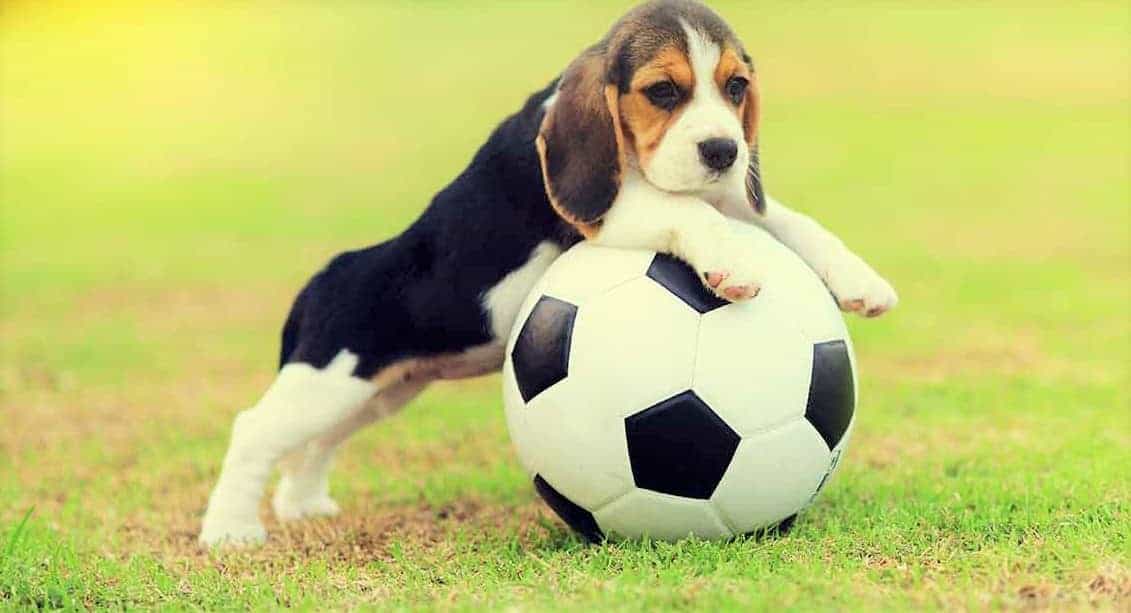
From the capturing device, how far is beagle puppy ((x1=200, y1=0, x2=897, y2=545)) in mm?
4500

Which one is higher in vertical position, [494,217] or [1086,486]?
[494,217]

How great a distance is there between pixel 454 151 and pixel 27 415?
1228 centimetres

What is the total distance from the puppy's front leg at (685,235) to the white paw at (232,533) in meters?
1.78

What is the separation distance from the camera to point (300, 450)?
5801 mm

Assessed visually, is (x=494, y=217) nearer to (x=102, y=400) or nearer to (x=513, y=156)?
(x=513, y=156)

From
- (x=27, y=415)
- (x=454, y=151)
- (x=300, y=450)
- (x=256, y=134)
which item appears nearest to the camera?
(x=300, y=450)

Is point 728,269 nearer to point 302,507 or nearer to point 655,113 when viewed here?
point 655,113

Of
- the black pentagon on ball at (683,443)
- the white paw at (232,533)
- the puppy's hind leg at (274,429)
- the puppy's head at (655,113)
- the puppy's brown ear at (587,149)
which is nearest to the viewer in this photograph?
the black pentagon on ball at (683,443)

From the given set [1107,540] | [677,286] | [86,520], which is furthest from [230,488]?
[1107,540]

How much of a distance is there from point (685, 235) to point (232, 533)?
2144 millimetres

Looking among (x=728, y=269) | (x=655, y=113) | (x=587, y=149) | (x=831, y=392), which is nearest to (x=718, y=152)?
(x=655, y=113)

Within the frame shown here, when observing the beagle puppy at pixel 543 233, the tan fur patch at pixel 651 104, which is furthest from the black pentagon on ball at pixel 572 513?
the tan fur patch at pixel 651 104

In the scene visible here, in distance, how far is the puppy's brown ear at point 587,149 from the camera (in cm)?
464

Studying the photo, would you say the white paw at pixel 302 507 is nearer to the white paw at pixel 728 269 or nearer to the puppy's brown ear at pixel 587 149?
the puppy's brown ear at pixel 587 149
